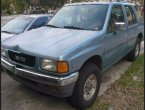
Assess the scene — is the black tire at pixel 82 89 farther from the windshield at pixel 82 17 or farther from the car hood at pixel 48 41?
the windshield at pixel 82 17

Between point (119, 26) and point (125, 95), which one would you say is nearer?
point (125, 95)

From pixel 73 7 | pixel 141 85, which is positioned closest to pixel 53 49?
pixel 73 7

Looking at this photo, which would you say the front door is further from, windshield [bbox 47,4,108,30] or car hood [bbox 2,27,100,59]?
car hood [bbox 2,27,100,59]

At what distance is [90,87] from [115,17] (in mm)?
1779

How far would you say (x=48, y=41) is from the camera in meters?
4.03

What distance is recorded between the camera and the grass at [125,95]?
14.0 feet

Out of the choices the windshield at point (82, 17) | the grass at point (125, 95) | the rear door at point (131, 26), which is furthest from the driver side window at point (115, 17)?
the grass at point (125, 95)

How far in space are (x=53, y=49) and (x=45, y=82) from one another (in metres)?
0.51

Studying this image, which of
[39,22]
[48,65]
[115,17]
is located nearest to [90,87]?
[48,65]

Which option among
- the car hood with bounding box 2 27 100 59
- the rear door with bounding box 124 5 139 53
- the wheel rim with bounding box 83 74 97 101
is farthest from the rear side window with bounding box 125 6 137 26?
the wheel rim with bounding box 83 74 97 101

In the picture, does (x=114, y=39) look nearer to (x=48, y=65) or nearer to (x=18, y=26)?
(x=48, y=65)

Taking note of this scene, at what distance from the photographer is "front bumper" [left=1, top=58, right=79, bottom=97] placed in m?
3.53

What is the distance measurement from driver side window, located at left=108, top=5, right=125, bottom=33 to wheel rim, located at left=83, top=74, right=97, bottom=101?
106 cm

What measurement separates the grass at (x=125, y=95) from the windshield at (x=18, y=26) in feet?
10.5
